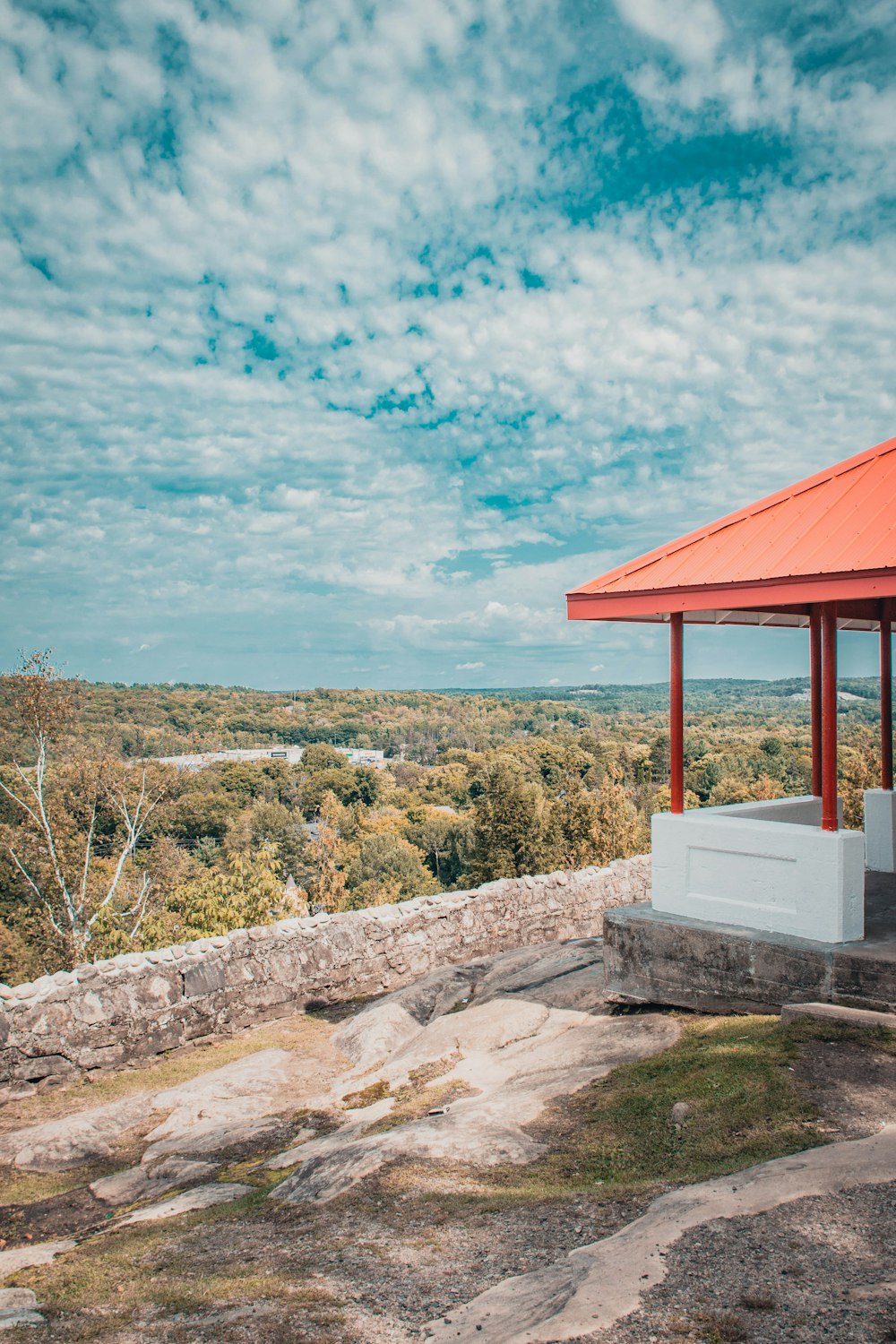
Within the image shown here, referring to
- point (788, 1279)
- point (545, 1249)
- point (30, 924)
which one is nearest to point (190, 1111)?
point (545, 1249)

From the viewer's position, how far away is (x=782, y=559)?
664 cm

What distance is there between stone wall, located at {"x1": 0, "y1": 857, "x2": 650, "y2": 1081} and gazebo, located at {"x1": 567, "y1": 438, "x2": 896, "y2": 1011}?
410 cm

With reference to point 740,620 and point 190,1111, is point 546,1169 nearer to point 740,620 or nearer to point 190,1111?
point 190,1111

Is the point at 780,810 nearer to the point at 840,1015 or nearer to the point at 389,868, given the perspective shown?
the point at 840,1015

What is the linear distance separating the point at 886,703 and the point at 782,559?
3.64 meters

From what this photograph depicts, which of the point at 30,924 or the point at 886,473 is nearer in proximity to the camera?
the point at 886,473

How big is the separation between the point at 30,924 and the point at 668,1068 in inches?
708

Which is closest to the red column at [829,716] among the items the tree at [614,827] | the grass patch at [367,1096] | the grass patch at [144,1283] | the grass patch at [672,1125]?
the grass patch at [672,1125]

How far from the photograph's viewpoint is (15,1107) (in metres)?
7.38

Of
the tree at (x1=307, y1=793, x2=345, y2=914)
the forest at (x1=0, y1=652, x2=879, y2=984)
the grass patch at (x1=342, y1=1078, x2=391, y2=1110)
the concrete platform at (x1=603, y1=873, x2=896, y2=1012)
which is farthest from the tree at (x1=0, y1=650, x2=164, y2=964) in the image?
the concrete platform at (x1=603, y1=873, x2=896, y2=1012)

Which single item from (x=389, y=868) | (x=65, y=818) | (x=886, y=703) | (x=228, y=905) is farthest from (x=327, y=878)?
(x=886, y=703)

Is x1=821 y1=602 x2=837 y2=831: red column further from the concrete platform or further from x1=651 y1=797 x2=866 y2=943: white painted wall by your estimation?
the concrete platform

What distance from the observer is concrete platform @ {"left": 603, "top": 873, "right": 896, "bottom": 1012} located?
19.5 feet

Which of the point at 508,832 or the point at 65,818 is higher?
the point at 65,818
